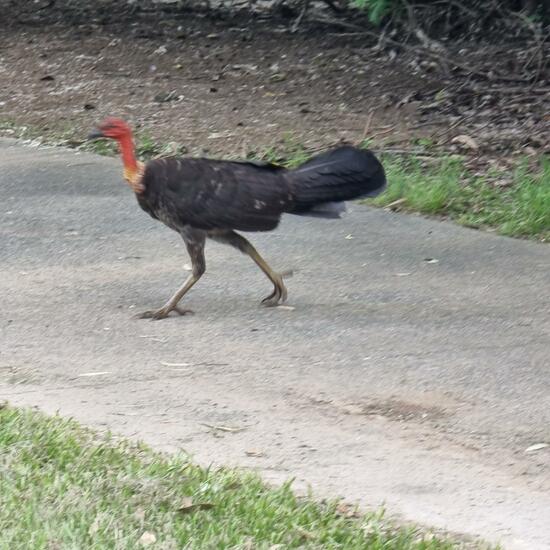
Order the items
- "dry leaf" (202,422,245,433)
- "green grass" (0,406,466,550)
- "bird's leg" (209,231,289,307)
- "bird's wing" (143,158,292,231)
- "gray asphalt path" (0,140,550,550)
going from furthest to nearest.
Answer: "bird's leg" (209,231,289,307)
"bird's wing" (143,158,292,231)
"dry leaf" (202,422,245,433)
"gray asphalt path" (0,140,550,550)
"green grass" (0,406,466,550)

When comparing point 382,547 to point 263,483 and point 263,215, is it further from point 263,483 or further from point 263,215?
point 263,215

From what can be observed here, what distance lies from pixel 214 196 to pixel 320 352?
1102 mm

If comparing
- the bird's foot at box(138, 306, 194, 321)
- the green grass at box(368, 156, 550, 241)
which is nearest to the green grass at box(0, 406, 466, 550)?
the bird's foot at box(138, 306, 194, 321)

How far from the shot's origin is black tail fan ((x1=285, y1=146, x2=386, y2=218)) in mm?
6961

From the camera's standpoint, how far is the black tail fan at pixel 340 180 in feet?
22.8

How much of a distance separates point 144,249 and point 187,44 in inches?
238

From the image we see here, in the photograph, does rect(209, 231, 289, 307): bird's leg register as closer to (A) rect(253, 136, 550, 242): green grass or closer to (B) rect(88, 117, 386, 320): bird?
(B) rect(88, 117, 386, 320): bird

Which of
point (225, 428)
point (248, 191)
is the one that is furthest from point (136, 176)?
point (225, 428)

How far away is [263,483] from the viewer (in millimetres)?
4777

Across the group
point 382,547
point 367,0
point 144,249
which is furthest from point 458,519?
point 367,0

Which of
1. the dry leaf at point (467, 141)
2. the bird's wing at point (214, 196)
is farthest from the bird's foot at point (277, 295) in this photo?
the dry leaf at point (467, 141)

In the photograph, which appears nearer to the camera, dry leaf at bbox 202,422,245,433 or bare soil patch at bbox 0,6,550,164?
dry leaf at bbox 202,422,245,433

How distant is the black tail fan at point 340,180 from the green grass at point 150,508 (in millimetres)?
2303

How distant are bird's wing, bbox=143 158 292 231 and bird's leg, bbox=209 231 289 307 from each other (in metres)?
0.21
